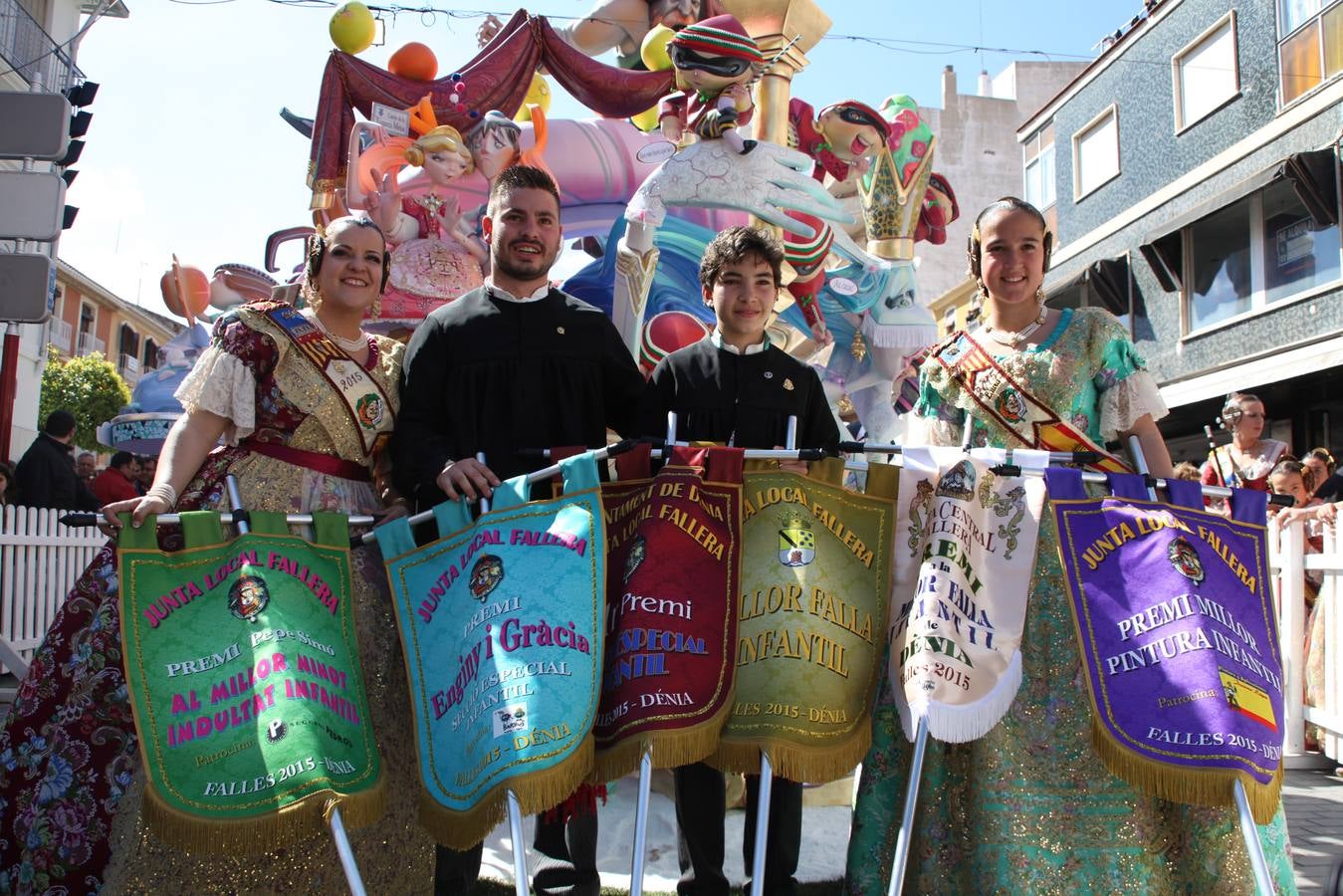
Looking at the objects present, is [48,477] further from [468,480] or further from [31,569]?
[468,480]

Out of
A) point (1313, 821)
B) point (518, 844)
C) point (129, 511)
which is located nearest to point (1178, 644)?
point (518, 844)

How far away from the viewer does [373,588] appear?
2902 mm

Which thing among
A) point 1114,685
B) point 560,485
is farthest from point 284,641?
point 1114,685

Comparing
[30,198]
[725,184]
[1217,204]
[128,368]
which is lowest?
[725,184]

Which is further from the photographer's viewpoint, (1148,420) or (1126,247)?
(1126,247)

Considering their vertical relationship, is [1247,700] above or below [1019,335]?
below

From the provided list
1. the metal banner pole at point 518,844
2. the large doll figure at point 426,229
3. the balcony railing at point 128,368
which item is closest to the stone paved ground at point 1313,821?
the metal banner pole at point 518,844

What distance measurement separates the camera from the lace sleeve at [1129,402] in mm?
3014

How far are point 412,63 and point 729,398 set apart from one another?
5576mm

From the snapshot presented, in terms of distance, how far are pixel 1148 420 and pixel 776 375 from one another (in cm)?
107

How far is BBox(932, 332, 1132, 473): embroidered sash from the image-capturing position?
2994mm

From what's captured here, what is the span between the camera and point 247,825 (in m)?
2.27

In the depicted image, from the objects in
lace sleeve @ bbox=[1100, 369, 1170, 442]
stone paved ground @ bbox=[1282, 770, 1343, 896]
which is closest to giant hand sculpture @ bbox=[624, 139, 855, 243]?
lace sleeve @ bbox=[1100, 369, 1170, 442]

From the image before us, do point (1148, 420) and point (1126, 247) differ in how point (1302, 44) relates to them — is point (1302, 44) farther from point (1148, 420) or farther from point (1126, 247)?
point (1148, 420)
